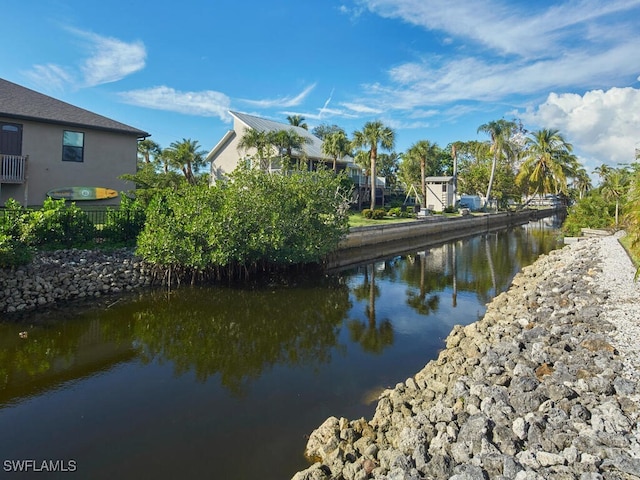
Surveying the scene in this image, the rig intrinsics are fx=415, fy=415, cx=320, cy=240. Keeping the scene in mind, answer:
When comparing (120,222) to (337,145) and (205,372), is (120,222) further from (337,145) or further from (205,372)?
→ (337,145)

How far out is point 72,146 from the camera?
2103 cm

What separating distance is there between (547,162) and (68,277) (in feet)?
157

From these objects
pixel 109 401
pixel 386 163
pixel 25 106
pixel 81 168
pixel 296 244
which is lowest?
pixel 109 401

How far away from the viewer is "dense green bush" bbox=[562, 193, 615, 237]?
31.9m

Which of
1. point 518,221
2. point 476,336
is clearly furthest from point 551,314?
point 518,221

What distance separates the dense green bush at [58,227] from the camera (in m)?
14.6

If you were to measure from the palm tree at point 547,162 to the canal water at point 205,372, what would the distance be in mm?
35648

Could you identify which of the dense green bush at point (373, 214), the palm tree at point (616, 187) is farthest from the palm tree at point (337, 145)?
the palm tree at point (616, 187)

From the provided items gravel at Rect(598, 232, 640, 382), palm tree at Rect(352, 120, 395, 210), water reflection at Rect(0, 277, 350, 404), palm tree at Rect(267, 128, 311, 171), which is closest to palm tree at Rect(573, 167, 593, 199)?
palm tree at Rect(352, 120, 395, 210)

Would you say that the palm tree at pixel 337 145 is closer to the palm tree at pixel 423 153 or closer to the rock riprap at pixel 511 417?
the palm tree at pixel 423 153

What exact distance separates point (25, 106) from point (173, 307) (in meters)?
14.2

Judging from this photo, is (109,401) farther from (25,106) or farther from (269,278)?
(25,106)

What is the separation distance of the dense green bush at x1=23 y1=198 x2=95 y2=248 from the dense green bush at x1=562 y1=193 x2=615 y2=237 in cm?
3293

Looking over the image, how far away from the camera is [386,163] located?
63.7 metres
